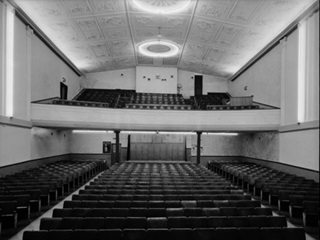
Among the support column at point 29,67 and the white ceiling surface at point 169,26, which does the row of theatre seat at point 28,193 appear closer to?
the support column at point 29,67

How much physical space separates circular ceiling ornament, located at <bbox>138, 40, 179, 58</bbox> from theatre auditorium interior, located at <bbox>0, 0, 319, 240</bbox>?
76mm

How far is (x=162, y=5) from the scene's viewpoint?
9.97 meters

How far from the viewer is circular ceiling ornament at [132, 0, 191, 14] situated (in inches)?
385

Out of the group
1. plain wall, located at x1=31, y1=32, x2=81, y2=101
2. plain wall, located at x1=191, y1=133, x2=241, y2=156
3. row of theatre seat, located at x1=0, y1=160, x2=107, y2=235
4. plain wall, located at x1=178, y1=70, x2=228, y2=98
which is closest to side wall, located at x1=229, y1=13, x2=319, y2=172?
plain wall, located at x1=191, y1=133, x2=241, y2=156

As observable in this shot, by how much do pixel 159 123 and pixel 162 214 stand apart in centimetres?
877

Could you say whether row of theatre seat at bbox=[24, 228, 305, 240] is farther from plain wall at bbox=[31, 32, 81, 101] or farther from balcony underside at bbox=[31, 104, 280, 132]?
plain wall at bbox=[31, 32, 81, 101]

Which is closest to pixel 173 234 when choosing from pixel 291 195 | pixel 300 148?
pixel 291 195

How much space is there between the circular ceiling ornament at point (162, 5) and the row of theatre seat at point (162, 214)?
22.1ft

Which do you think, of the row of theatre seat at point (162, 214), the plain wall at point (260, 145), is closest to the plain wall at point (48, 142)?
the row of theatre seat at point (162, 214)

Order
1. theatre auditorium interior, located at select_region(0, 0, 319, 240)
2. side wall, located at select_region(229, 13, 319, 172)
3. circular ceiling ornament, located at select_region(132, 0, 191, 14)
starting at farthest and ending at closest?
circular ceiling ornament, located at select_region(132, 0, 191, 14), side wall, located at select_region(229, 13, 319, 172), theatre auditorium interior, located at select_region(0, 0, 319, 240)

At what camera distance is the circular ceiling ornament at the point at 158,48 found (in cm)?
1359

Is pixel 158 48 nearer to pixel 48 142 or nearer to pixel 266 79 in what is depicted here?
pixel 266 79

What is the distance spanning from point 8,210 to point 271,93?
39.1 feet

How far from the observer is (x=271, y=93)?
500 inches
